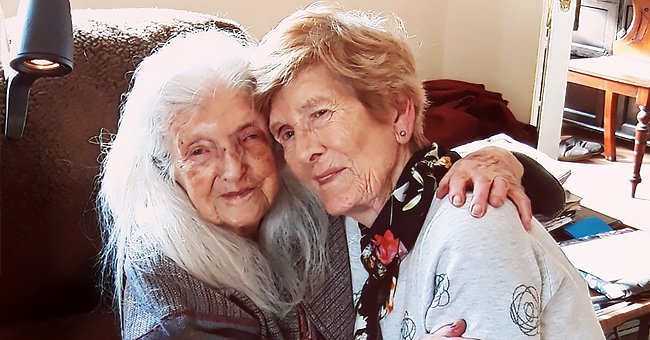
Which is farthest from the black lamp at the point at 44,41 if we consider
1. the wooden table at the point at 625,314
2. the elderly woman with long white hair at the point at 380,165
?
the wooden table at the point at 625,314

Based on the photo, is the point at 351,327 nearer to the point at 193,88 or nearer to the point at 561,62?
the point at 193,88

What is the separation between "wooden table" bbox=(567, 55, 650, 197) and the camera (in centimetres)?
372

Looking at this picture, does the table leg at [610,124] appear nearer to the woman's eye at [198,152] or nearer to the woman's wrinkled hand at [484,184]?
the woman's wrinkled hand at [484,184]

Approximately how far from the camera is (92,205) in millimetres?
1544

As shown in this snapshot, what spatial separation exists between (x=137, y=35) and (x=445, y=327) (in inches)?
34.2

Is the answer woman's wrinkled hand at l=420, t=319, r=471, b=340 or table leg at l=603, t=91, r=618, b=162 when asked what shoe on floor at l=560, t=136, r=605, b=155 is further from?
woman's wrinkled hand at l=420, t=319, r=471, b=340

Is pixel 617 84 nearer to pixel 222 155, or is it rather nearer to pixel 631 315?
pixel 631 315

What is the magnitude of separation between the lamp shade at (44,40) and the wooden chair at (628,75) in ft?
10.2

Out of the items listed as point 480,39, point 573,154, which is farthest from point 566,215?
point 573,154

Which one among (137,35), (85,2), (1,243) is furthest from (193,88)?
(85,2)

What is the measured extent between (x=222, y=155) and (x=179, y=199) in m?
0.10

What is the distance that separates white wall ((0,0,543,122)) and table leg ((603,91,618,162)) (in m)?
0.77

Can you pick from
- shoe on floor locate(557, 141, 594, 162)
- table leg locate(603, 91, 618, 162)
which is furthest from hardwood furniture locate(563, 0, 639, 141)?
shoe on floor locate(557, 141, 594, 162)

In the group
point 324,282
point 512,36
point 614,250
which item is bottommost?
point 614,250
